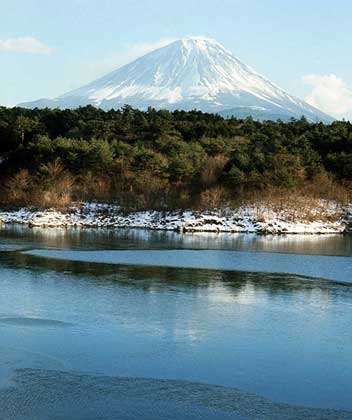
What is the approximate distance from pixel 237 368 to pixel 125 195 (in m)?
31.9

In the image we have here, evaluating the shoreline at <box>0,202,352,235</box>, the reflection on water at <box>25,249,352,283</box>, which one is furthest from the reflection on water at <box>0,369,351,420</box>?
the shoreline at <box>0,202,352,235</box>

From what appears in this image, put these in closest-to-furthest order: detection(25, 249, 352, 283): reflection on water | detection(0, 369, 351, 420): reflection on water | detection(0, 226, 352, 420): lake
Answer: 1. detection(0, 369, 351, 420): reflection on water
2. detection(0, 226, 352, 420): lake
3. detection(25, 249, 352, 283): reflection on water

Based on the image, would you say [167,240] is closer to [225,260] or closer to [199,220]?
[199,220]

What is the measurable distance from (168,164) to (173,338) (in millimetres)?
31636

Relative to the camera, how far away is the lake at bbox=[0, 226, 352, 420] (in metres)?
8.63

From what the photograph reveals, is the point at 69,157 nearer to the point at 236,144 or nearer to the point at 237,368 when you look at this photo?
the point at 236,144

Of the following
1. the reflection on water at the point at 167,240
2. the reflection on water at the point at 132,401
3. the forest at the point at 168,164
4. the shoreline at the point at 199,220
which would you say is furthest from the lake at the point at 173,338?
the forest at the point at 168,164

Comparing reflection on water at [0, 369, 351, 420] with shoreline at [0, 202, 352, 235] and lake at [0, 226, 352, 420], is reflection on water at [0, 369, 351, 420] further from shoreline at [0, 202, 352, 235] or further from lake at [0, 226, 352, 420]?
shoreline at [0, 202, 352, 235]

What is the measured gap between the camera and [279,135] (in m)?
47.9

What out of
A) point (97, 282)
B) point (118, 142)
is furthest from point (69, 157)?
point (97, 282)

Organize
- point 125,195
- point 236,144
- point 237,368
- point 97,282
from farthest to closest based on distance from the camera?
point 236,144 → point 125,195 → point 97,282 → point 237,368

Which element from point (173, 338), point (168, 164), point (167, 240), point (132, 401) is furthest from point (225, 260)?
point (168, 164)

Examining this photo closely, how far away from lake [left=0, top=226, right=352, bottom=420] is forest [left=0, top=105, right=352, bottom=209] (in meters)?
17.4

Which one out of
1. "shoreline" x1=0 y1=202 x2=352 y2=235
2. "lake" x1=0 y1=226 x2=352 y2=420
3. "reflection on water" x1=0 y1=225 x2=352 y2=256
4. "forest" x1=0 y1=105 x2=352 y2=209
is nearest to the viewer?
"lake" x1=0 y1=226 x2=352 y2=420
